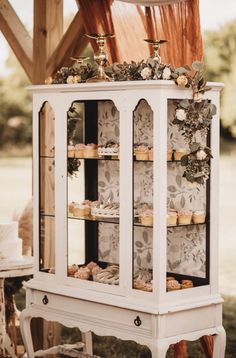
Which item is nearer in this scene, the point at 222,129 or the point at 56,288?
the point at 56,288

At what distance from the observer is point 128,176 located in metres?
4.32

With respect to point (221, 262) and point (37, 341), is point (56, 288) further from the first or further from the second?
point (221, 262)

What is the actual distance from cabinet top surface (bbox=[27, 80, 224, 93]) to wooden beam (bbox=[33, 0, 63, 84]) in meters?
0.81

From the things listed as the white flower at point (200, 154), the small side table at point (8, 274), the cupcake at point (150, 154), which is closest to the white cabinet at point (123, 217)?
the cupcake at point (150, 154)

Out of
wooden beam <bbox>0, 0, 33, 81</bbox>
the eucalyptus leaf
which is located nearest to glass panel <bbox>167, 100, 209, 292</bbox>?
the eucalyptus leaf

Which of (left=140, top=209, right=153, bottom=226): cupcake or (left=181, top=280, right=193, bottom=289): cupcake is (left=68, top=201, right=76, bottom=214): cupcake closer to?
(left=140, top=209, right=153, bottom=226): cupcake

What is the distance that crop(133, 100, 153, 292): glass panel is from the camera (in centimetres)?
426

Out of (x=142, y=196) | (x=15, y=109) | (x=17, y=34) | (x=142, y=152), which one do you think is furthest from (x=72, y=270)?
(x=15, y=109)

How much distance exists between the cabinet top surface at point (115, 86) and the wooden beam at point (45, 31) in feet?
2.66

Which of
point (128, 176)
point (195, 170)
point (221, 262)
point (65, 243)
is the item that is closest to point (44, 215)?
point (65, 243)

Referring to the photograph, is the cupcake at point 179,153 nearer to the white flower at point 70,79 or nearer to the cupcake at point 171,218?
the cupcake at point 171,218

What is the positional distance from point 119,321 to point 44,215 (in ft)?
2.72

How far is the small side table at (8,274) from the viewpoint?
5254mm

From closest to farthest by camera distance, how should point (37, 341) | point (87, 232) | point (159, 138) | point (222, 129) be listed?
point (159, 138) < point (87, 232) < point (37, 341) < point (222, 129)
